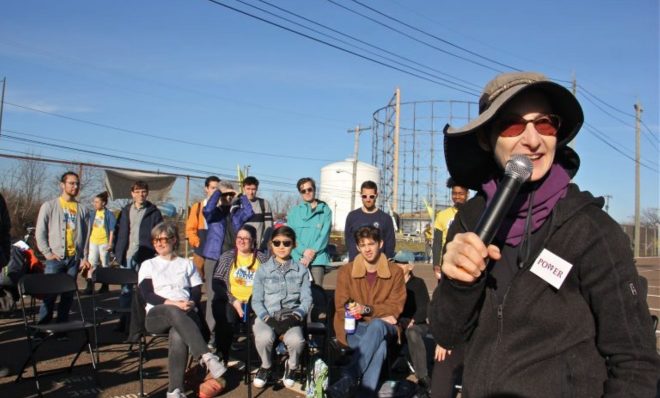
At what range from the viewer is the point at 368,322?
5594mm

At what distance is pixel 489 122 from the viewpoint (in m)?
1.54

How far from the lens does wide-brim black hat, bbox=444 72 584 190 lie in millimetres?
1448

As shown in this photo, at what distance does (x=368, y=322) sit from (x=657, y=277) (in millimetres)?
18722

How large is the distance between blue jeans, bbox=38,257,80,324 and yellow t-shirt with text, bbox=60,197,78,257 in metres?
0.12

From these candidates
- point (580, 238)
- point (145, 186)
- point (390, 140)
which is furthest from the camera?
point (390, 140)

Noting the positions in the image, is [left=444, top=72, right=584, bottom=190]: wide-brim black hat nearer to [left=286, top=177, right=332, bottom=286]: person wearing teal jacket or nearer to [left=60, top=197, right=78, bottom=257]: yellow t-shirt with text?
[left=286, top=177, right=332, bottom=286]: person wearing teal jacket

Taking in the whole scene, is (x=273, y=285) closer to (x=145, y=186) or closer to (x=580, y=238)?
(x=145, y=186)

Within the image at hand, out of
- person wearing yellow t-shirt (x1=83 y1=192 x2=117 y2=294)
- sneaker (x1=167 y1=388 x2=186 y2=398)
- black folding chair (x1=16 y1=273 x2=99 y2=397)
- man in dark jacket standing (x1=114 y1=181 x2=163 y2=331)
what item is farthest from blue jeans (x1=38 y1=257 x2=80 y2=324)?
person wearing yellow t-shirt (x1=83 y1=192 x2=117 y2=294)

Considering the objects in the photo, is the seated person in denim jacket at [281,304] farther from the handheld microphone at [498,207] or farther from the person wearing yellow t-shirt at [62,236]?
the handheld microphone at [498,207]

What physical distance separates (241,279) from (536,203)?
5262mm

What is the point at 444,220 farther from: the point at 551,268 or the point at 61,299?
the point at 551,268

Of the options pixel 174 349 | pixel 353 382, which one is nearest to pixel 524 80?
pixel 353 382

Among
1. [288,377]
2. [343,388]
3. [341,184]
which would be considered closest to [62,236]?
[288,377]

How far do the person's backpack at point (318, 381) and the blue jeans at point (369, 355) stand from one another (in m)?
0.21
